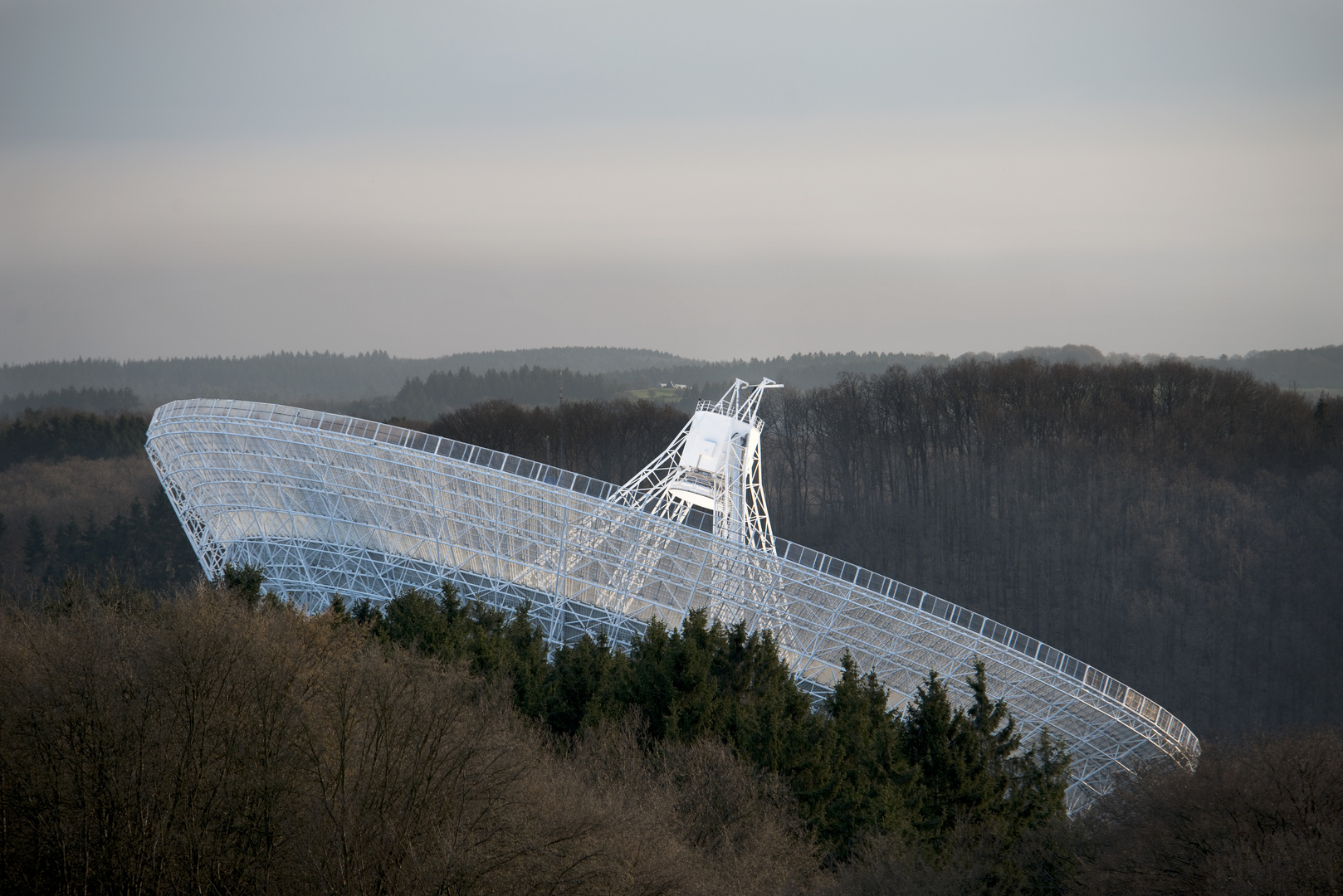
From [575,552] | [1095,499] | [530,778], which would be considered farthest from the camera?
[1095,499]

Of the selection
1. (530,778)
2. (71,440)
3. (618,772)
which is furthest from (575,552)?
(71,440)

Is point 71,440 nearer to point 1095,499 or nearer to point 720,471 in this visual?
point 1095,499

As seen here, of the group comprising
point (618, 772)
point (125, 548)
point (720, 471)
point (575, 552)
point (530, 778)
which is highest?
point (720, 471)

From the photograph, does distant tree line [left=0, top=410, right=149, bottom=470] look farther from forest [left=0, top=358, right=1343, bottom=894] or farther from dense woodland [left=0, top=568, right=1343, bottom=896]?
dense woodland [left=0, top=568, right=1343, bottom=896]

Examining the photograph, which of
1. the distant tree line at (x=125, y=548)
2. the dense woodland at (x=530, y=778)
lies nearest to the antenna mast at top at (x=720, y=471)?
the dense woodland at (x=530, y=778)

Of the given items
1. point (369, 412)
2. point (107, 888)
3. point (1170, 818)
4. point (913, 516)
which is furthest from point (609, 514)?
point (369, 412)

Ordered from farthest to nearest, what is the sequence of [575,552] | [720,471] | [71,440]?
[71,440] → [720,471] → [575,552]

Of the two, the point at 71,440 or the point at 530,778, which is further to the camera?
the point at 71,440

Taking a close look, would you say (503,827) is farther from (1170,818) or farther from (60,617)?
(60,617)
